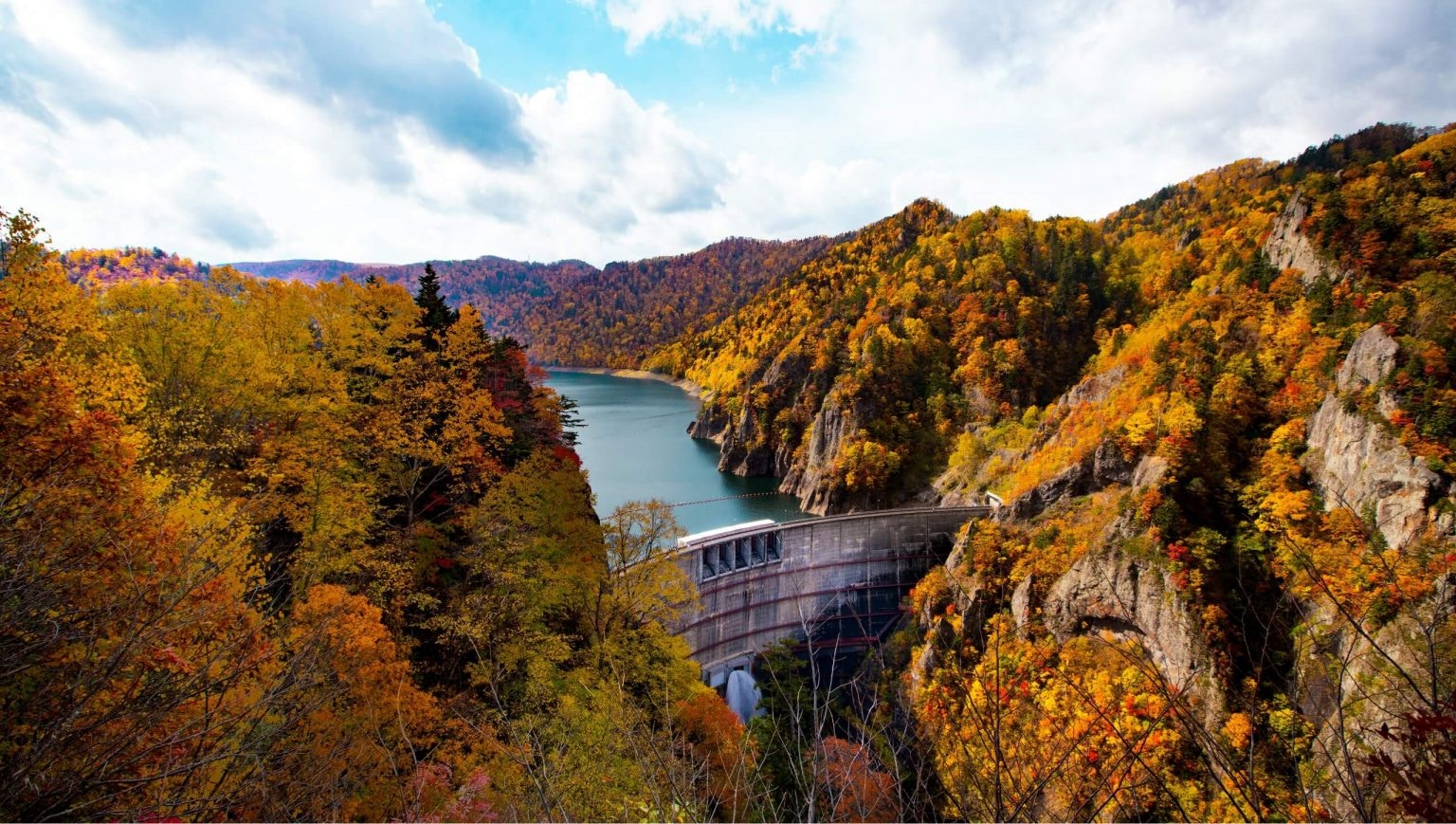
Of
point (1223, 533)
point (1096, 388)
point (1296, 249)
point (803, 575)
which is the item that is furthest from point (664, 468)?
point (1296, 249)

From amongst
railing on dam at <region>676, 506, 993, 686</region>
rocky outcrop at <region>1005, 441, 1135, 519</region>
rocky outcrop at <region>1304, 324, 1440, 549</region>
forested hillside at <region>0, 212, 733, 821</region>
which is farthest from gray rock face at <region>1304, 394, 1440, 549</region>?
forested hillside at <region>0, 212, 733, 821</region>

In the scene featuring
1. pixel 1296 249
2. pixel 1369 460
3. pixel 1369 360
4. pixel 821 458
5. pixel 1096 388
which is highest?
pixel 1296 249

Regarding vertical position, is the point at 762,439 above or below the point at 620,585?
below

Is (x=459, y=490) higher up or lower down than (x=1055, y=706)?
higher up

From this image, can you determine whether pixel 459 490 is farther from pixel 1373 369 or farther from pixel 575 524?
pixel 1373 369

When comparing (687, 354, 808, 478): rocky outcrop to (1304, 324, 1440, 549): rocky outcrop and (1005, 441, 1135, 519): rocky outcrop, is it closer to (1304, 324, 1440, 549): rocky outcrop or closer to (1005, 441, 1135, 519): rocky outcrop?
(1005, 441, 1135, 519): rocky outcrop

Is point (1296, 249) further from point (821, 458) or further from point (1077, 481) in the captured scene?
point (821, 458)

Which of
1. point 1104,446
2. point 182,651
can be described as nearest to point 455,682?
point 182,651
